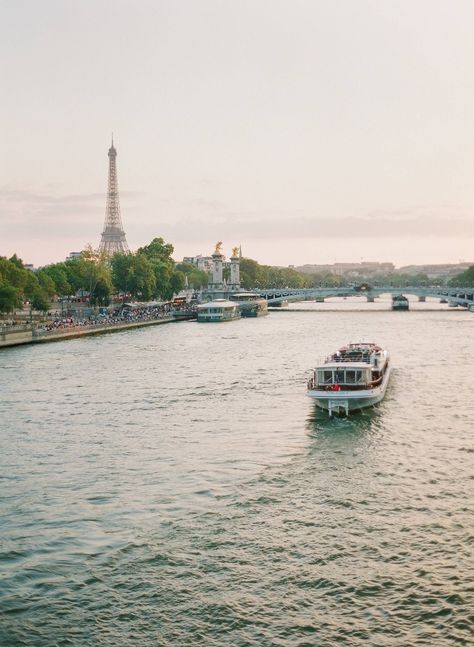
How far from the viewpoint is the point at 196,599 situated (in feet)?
49.5

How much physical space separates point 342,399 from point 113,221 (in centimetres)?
13223

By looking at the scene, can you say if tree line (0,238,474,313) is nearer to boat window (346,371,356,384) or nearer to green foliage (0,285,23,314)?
green foliage (0,285,23,314)


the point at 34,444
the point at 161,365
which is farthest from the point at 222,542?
the point at 161,365

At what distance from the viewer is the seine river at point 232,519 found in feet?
47.2

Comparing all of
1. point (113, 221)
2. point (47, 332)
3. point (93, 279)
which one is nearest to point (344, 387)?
point (47, 332)

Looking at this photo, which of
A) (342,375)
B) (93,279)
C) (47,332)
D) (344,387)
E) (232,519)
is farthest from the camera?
(93,279)

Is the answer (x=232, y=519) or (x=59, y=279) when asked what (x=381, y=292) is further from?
(x=232, y=519)

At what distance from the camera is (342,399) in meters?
32.0

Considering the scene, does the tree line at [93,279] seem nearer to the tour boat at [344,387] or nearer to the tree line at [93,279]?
the tree line at [93,279]

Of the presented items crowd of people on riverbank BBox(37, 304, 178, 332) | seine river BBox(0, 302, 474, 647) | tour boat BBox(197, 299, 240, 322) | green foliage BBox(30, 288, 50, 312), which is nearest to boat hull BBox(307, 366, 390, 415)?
seine river BBox(0, 302, 474, 647)

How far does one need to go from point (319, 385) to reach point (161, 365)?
18.4 meters

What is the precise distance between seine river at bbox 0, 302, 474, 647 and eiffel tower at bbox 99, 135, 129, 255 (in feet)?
394

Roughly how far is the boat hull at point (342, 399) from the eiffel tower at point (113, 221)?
124875 mm

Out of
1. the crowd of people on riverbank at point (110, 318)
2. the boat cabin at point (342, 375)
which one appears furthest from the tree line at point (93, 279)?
the boat cabin at point (342, 375)
